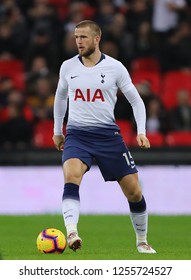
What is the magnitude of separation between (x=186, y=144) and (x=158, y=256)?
736 centimetres

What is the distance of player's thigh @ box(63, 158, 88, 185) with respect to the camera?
1037 cm

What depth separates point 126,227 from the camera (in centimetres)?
1472

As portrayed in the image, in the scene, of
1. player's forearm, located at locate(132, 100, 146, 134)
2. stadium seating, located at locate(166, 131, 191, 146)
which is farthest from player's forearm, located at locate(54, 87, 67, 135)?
stadium seating, located at locate(166, 131, 191, 146)

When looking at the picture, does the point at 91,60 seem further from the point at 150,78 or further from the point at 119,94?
the point at 150,78

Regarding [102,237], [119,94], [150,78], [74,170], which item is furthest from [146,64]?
[74,170]

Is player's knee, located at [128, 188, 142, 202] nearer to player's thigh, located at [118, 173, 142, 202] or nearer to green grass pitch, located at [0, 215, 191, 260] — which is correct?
player's thigh, located at [118, 173, 142, 202]

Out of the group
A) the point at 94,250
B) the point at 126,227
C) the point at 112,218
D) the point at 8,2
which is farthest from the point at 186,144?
the point at 94,250

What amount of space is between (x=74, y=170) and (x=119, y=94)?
8.16m

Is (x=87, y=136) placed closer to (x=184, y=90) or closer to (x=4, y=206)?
(x=4, y=206)

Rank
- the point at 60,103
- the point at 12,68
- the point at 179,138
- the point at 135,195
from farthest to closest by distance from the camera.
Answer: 1. the point at 12,68
2. the point at 179,138
3. the point at 60,103
4. the point at 135,195

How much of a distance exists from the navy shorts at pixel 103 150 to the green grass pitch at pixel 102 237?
0.83 meters

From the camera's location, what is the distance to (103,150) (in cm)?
1066

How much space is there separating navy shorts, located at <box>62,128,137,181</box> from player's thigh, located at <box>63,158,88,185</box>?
0.50 ft

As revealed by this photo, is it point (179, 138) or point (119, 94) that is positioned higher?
point (119, 94)
